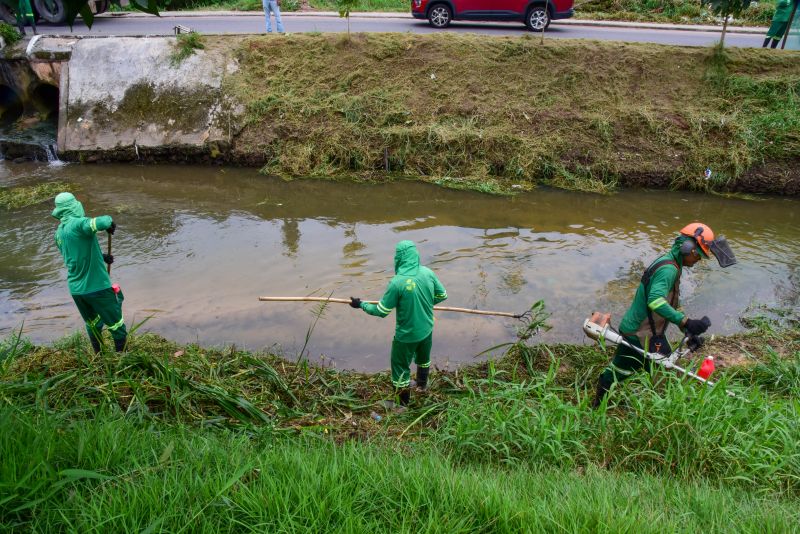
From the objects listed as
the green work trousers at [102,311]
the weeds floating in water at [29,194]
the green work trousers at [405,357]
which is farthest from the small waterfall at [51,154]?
the green work trousers at [405,357]

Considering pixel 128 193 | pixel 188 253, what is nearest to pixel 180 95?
pixel 128 193

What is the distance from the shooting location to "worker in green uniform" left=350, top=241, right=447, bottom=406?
203 inches

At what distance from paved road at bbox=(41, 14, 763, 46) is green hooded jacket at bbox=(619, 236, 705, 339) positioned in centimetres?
1180

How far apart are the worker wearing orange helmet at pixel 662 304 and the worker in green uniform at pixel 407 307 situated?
180cm

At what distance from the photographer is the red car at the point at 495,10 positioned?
1487 cm

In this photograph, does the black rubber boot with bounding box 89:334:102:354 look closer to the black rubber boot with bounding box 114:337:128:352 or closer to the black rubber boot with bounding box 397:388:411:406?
the black rubber boot with bounding box 114:337:128:352

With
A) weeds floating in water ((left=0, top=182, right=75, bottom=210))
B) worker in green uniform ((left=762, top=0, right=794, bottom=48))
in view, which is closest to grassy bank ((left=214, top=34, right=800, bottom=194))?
worker in green uniform ((left=762, top=0, right=794, bottom=48))

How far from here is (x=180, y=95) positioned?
1220 centimetres

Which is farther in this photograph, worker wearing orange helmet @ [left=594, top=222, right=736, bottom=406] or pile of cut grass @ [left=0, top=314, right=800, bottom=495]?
worker wearing orange helmet @ [left=594, top=222, right=736, bottom=406]

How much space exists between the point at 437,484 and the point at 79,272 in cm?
452

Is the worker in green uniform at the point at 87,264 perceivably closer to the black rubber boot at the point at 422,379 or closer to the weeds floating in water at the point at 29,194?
the black rubber boot at the point at 422,379

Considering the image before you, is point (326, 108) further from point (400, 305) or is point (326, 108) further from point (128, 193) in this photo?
point (400, 305)

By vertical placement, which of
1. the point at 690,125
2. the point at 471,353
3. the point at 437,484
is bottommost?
the point at 471,353

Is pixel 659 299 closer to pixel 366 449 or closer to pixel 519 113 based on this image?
pixel 366 449
